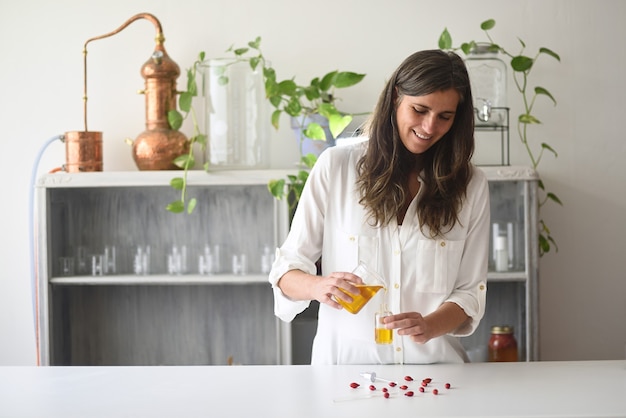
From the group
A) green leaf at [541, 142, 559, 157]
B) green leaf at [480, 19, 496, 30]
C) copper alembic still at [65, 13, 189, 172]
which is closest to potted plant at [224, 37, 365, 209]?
copper alembic still at [65, 13, 189, 172]

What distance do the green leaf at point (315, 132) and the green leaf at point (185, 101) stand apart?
0.48 metres

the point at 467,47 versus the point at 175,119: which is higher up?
the point at 467,47

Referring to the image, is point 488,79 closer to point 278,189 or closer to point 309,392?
point 278,189

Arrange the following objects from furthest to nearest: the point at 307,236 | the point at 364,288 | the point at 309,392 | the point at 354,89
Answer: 1. the point at 354,89
2. the point at 307,236
3. the point at 364,288
4. the point at 309,392

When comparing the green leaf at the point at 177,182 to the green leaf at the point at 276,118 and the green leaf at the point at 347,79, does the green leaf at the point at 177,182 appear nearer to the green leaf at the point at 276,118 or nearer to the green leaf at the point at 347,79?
the green leaf at the point at 276,118

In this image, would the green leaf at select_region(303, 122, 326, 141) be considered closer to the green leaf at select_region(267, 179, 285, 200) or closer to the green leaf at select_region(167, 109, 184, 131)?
the green leaf at select_region(267, 179, 285, 200)

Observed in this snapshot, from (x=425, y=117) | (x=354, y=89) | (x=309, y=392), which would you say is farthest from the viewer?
(x=354, y=89)

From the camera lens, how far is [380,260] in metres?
2.20

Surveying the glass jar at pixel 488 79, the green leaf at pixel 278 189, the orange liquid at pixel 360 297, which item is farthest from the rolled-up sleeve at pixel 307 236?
the glass jar at pixel 488 79

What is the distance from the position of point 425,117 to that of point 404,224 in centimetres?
30

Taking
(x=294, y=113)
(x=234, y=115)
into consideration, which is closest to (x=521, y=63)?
(x=294, y=113)

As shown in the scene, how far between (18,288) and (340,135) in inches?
61.3

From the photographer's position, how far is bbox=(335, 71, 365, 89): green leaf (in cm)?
321

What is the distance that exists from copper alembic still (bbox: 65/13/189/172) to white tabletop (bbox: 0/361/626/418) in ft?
4.36
